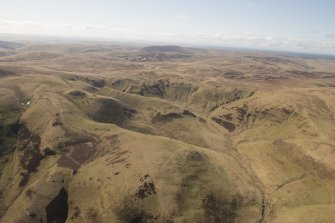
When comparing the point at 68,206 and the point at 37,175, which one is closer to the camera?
the point at 68,206

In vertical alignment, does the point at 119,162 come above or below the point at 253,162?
above

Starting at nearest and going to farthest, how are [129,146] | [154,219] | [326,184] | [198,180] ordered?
[154,219], [198,180], [326,184], [129,146]

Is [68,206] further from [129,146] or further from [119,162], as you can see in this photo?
[129,146]

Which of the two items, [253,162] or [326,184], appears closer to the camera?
[326,184]

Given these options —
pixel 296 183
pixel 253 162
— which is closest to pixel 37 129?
pixel 253 162

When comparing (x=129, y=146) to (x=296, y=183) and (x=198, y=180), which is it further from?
(x=296, y=183)

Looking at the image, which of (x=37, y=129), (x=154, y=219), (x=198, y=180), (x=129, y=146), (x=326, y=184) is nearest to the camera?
(x=154, y=219)

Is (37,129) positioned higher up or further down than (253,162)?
higher up

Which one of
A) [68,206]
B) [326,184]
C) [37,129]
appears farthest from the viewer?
[37,129]

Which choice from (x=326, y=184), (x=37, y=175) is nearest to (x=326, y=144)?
(x=326, y=184)
